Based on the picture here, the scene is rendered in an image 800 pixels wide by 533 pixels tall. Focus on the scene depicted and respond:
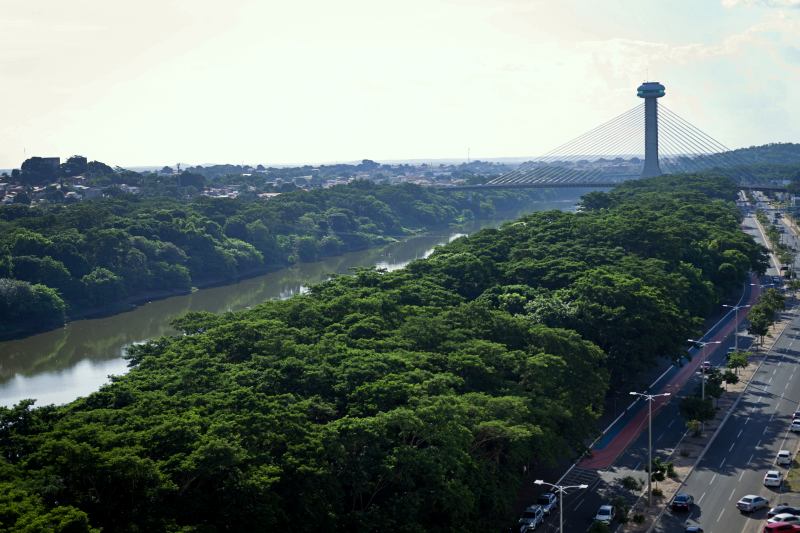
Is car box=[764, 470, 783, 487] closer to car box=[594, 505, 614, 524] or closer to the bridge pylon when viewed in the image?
car box=[594, 505, 614, 524]

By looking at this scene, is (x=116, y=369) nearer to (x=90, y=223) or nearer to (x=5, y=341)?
(x=5, y=341)

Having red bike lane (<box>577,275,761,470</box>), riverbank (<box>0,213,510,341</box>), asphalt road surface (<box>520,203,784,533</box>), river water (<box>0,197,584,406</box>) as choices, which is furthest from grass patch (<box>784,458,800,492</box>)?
riverbank (<box>0,213,510,341</box>)

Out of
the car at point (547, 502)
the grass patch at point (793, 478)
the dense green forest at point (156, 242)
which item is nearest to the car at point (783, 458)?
the grass patch at point (793, 478)

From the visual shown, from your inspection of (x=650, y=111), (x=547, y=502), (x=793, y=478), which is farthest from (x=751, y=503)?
(x=650, y=111)

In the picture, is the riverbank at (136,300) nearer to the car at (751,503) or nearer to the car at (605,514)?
the car at (605,514)

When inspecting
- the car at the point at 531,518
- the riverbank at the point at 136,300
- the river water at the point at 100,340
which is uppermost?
the riverbank at the point at 136,300

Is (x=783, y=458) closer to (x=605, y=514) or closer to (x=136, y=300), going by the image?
(x=605, y=514)
